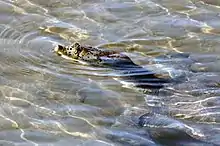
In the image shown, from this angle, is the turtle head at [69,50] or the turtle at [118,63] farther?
the turtle head at [69,50]

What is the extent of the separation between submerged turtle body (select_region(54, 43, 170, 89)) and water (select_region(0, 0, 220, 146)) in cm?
10

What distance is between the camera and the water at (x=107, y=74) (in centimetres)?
531

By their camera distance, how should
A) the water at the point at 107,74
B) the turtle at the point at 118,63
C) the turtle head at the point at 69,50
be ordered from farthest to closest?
the turtle head at the point at 69,50
the turtle at the point at 118,63
the water at the point at 107,74

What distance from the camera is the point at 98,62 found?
6625mm

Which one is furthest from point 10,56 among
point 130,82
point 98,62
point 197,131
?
point 197,131

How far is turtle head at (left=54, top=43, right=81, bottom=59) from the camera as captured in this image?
22.0ft

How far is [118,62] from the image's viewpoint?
659 cm

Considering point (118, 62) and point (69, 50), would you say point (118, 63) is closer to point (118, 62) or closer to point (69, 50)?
point (118, 62)

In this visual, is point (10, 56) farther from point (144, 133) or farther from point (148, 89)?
point (144, 133)

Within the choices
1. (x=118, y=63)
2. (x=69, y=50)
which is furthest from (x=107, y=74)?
(x=69, y=50)

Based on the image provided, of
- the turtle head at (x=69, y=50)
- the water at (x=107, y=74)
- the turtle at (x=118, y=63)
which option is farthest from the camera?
the turtle head at (x=69, y=50)

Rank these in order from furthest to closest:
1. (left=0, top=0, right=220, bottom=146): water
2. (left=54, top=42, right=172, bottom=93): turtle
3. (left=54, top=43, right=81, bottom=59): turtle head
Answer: (left=54, top=43, right=81, bottom=59): turtle head → (left=54, top=42, right=172, bottom=93): turtle → (left=0, top=0, right=220, bottom=146): water

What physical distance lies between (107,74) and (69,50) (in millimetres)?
556

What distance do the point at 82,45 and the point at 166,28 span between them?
107 centimetres
